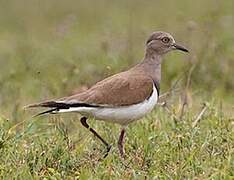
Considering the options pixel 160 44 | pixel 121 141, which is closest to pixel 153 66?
pixel 160 44

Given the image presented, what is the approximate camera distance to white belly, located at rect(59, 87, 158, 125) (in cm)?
696

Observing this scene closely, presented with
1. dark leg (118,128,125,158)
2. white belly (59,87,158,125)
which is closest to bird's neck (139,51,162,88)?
white belly (59,87,158,125)

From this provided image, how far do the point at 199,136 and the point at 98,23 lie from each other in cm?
888

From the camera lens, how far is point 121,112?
7.02m

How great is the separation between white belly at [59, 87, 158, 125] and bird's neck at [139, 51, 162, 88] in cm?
37

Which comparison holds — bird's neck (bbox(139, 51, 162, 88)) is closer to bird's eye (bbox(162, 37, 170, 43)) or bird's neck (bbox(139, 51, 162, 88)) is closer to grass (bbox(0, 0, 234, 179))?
bird's eye (bbox(162, 37, 170, 43))

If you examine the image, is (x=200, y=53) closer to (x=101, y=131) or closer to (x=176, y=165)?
(x=101, y=131)

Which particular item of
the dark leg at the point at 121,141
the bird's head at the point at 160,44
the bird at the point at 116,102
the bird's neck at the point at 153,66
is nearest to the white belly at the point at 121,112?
the bird at the point at 116,102

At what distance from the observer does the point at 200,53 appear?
37.1ft

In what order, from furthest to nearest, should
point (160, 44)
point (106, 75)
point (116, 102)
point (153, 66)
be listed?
1. point (106, 75)
2. point (160, 44)
3. point (153, 66)
4. point (116, 102)

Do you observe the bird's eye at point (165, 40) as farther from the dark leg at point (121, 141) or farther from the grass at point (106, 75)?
the dark leg at point (121, 141)

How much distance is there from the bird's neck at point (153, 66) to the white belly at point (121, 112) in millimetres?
367

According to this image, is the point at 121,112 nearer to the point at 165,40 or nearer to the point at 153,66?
the point at 153,66

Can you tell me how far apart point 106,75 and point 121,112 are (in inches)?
113
